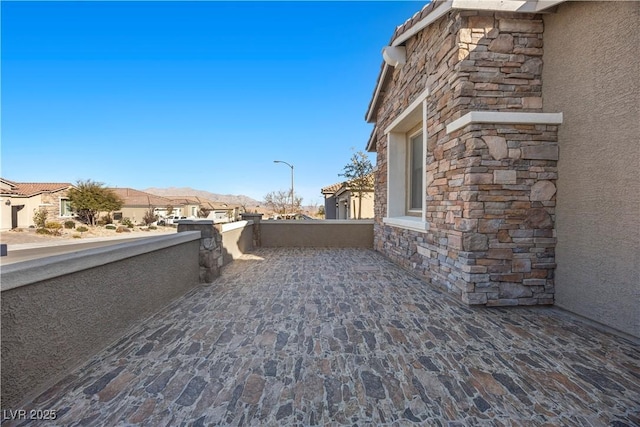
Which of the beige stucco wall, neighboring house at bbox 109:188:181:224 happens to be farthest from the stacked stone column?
neighboring house at bbox 109:188:181:224

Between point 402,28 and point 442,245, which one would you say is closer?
point 442,245

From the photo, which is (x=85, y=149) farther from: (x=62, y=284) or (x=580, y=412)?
(x=580, y=412)

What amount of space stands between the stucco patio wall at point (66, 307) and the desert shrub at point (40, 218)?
76.7 feet

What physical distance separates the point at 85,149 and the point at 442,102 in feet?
99.8

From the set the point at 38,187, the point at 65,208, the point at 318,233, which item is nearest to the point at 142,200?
the point at 38,187

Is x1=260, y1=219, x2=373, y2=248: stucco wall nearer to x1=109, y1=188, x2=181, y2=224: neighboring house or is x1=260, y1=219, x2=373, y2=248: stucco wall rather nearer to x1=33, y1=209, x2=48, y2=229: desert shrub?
x1=33, y1=209, x2=48, y2=229: desert shrub

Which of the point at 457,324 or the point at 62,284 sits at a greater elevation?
the point at 62,284

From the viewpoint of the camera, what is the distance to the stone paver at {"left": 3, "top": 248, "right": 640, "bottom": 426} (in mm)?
1773

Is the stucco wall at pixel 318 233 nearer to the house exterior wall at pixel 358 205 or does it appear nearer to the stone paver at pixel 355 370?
the house exterior wall at pixel 358 205

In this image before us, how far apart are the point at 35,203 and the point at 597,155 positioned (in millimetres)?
32265

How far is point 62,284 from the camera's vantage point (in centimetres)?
220

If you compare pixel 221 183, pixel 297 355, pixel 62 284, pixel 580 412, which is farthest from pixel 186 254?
pixel 221 183

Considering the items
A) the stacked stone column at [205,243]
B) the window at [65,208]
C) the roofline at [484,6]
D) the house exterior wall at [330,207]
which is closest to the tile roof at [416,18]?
the roofline at [484,6]

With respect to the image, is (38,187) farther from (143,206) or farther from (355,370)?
(355,370)
